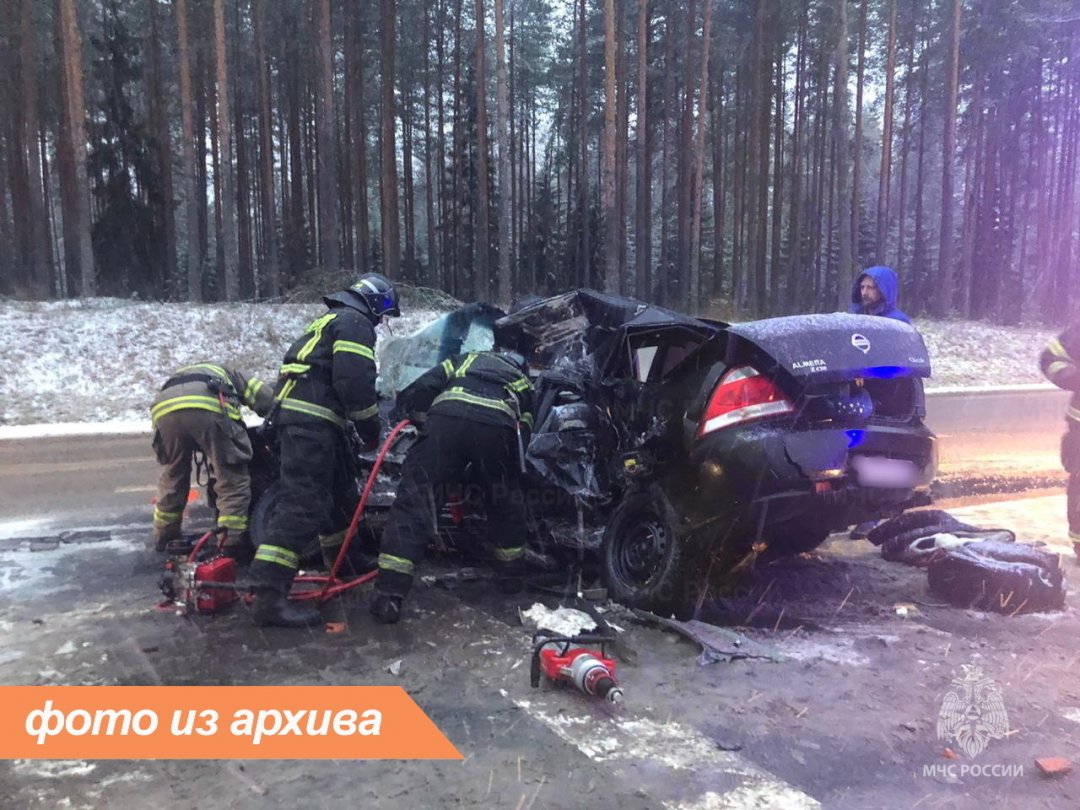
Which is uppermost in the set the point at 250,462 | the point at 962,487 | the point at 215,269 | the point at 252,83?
the point at 252,83

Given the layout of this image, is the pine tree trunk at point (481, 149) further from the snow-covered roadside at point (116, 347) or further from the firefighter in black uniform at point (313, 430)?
the firefighter in black uniform at point (313, 430)

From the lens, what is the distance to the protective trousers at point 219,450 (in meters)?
4.86

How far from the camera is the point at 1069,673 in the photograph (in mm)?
3480

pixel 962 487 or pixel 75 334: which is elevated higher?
pixel 75 334

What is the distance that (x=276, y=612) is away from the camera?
160 inches

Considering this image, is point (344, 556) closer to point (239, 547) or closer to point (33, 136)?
point (239, 547)

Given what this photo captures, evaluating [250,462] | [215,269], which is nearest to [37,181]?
[215,269]

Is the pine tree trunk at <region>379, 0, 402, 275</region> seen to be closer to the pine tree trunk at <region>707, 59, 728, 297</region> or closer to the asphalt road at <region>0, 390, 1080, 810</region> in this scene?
the pine tree trunk at <region>707, 59, 728, 297</region>

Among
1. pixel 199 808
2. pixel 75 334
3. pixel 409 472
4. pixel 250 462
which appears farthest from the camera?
pixel 75 334

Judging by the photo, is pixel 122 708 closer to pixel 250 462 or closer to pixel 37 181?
pixel 250 462

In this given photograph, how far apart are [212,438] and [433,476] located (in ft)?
5.05

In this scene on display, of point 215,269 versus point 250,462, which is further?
point 215,269

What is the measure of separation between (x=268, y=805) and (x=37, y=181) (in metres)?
28.6

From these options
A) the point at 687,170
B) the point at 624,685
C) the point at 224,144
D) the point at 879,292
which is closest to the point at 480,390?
the point at 624,685
